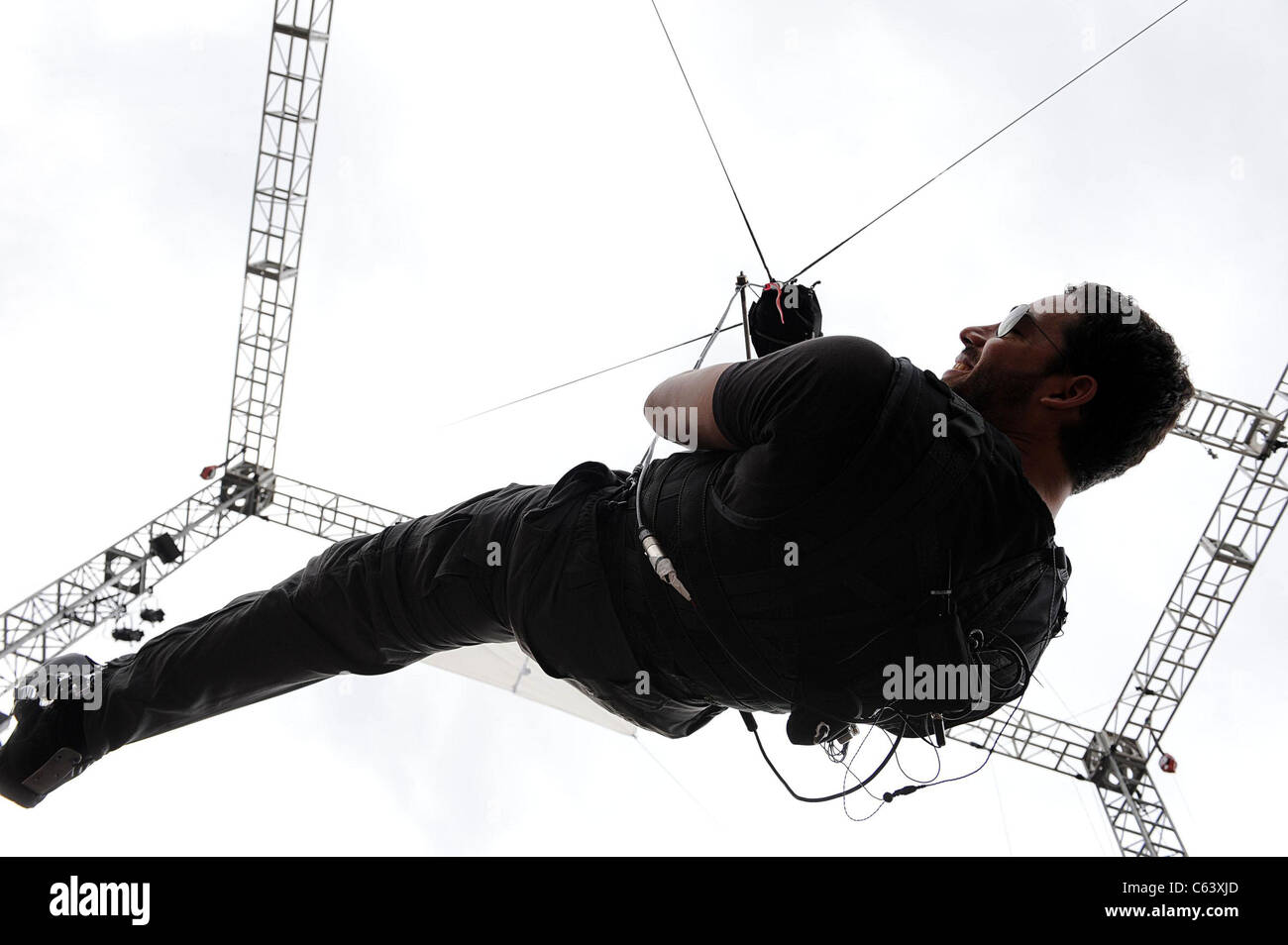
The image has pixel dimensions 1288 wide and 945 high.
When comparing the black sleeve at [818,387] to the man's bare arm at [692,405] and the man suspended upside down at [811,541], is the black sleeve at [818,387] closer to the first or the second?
the man suspended upside down at [811,541]

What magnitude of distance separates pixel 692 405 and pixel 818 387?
0.34m

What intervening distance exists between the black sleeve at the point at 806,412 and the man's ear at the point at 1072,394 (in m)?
0.34

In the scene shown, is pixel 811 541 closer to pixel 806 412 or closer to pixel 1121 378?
pixel 806 412

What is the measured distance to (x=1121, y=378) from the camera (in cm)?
176

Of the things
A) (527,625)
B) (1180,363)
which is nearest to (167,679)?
(527,625)

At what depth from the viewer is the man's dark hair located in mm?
1752

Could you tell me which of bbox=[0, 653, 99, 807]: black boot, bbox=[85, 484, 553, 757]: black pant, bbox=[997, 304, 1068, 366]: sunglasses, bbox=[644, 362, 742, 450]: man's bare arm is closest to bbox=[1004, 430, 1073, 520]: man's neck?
bbox=[997, 304, 1068, 366]: sunglasses

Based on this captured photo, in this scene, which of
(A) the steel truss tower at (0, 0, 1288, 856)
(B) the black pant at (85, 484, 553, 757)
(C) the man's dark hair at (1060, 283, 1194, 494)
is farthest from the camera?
(A) the steel truss tower at (0, 0, 1288, 856)

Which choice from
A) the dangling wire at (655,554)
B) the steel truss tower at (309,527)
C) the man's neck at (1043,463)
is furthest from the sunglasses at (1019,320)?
the steel truss tower at (309,527)

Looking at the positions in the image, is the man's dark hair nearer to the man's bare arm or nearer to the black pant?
the man's bare arm

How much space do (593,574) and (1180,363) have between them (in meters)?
1.11

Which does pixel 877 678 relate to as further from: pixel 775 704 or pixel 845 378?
pixel 845 378

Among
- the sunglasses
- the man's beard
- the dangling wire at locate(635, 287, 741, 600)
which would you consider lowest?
the dangling wire at locate(635, 287, 741, 600)

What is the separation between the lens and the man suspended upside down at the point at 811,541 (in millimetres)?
1647
